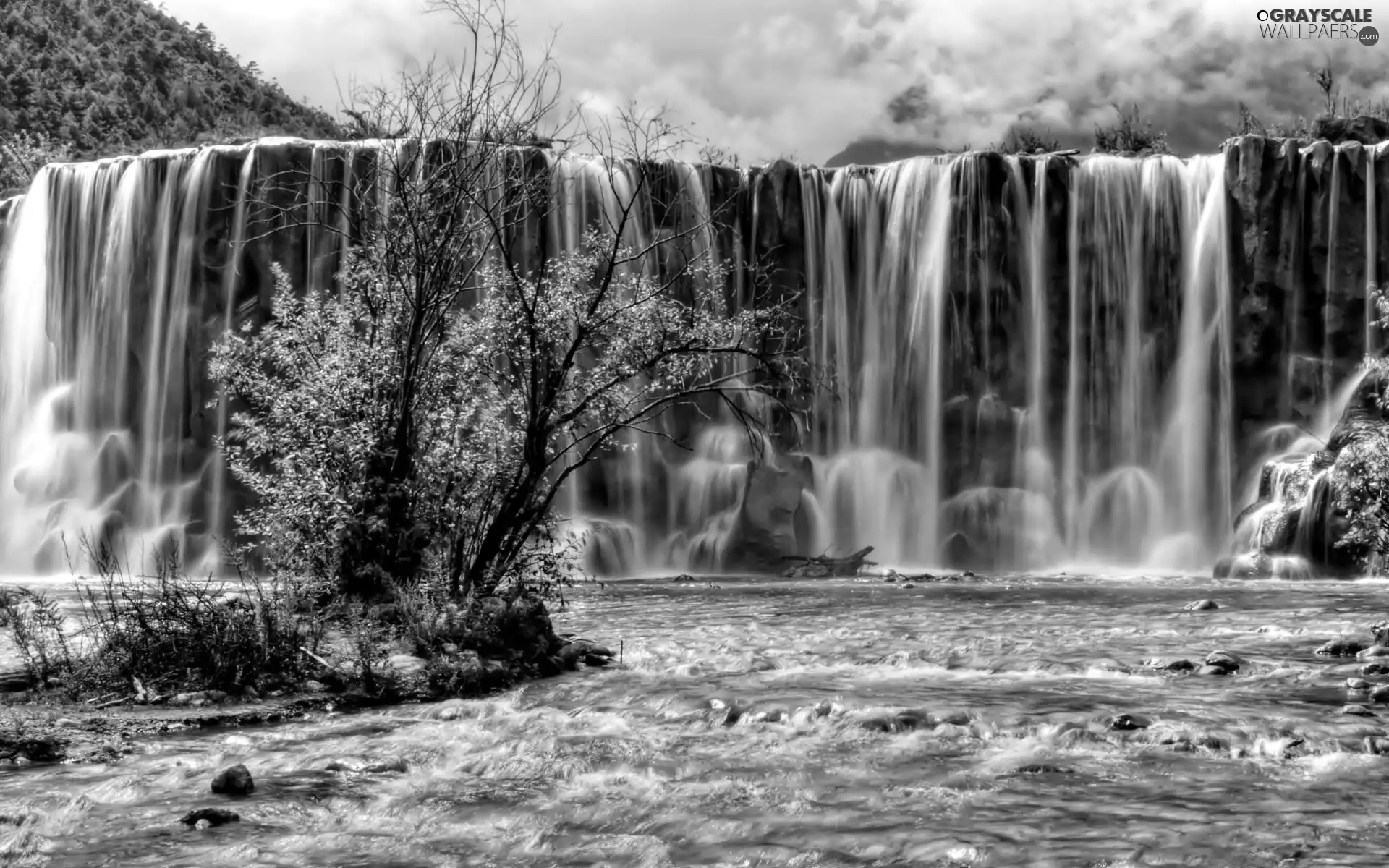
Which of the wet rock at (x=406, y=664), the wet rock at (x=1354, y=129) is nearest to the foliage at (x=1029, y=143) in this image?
the wet rock at (x=1354, y=129)

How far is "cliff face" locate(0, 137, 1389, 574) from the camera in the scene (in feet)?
115

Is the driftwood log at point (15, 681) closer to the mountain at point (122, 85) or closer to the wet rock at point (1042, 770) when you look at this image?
the wet rock at point (1042, 770)

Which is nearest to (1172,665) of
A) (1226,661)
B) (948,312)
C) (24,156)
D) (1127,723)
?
(1226,661)

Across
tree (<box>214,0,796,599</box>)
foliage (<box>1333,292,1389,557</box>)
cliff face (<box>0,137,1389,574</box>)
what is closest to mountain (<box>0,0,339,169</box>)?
cliff face (<box>0,137,1389,574</box>)

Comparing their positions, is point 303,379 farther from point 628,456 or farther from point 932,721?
point 628,456

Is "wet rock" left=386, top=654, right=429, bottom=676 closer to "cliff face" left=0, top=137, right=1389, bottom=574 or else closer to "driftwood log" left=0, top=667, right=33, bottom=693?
"driftwood log" left=0, top=667, right=33, bottom=693

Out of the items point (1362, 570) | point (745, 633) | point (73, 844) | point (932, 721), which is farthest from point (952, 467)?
point (73, 844)

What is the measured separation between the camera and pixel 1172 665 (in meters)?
13.6

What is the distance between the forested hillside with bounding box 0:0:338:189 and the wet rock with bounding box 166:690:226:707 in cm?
6095

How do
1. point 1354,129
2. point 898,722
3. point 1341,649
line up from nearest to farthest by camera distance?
1. point 898,722
2. point 1341,649
3. point 1354,129

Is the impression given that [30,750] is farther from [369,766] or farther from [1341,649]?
[1341,649]

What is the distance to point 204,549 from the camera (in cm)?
3447

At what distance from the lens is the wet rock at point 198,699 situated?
11.4m

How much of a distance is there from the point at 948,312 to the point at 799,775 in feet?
93.0
